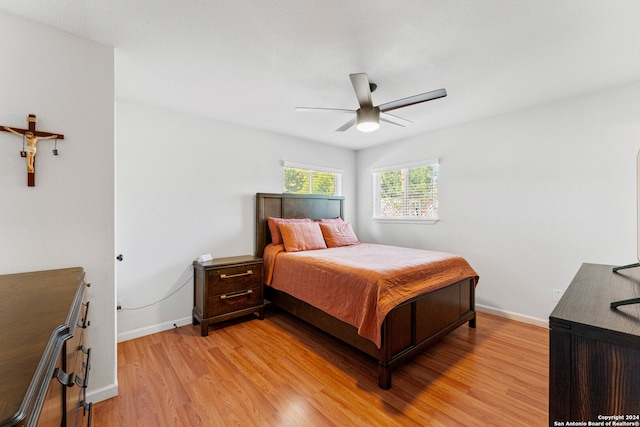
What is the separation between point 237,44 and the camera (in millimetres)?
1860

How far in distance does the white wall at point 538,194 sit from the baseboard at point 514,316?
0.08 ft

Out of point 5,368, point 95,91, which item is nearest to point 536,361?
point 5,368

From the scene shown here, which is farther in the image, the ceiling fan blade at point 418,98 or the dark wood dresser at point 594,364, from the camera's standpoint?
the ceiling fan blade at point 418,98

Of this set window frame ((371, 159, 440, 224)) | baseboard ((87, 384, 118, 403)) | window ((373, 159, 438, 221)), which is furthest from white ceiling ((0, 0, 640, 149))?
baseboard ((87, 384, 118, 403))

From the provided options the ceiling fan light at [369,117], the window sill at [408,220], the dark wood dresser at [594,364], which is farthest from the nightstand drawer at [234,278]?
the dark wood dresser at [594,364]

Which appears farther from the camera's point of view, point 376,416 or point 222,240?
point 222,240

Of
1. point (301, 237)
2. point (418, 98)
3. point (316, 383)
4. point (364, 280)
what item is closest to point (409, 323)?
point (364, 280)

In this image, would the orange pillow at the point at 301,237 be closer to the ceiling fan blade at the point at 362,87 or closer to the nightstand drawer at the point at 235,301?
the nightstand drawer at the point at 235,301

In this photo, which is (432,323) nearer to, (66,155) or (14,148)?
(66,155)

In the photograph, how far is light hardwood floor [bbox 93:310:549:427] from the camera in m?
1.69

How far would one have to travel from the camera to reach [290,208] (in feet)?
12.8

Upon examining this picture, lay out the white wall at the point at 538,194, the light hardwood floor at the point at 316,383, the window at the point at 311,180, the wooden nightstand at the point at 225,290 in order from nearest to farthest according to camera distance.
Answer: the light hardwood floor at the point at 316,383, the white wall at the point at 538,194, the wooden nightstand at the point at 225,290, the window at the point at 311,180

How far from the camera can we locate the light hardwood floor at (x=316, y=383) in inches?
66.4

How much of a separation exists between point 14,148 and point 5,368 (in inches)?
66.0
